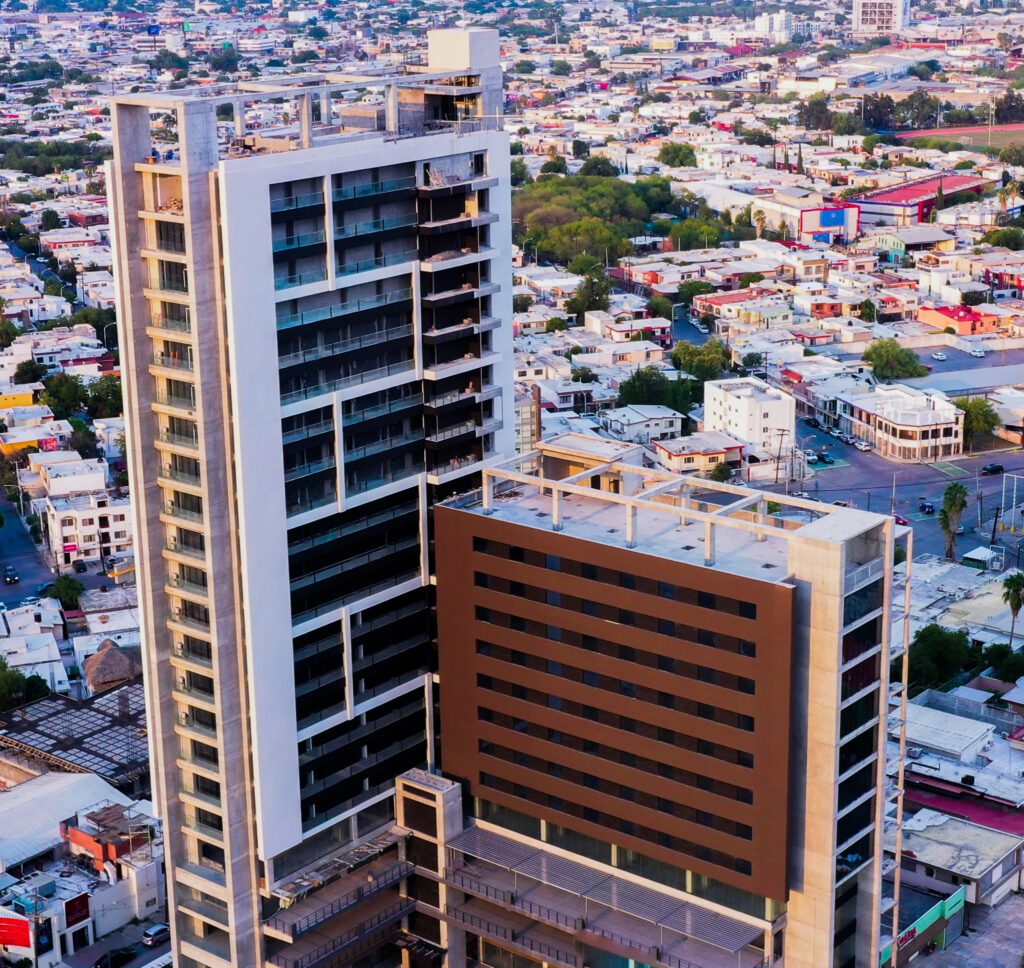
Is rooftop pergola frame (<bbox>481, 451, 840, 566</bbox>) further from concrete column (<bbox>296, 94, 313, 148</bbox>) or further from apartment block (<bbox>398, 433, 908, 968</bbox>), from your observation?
concrete column (<bbox>296, 94, 313, 148</bbox>)

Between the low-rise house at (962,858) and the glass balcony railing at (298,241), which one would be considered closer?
the glass balcony railing at (298,241)

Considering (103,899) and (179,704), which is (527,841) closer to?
(179,704)

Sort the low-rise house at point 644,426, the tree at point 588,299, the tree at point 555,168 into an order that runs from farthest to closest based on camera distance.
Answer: the tree at point 555,168, the tree at point 588,299, the low-rise house at point 644,426

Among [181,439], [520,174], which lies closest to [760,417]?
[181,439]

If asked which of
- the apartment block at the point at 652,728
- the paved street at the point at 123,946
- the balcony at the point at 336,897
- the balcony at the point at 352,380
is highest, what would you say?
the balcony at the point at 352,380

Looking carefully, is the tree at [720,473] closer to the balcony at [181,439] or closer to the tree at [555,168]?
the balcony at [181,439]

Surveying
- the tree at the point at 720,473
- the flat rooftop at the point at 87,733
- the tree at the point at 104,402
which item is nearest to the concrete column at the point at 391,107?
the flat rooftop at the point at 87,733

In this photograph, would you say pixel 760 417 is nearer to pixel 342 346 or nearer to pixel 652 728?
pixel 342 346
